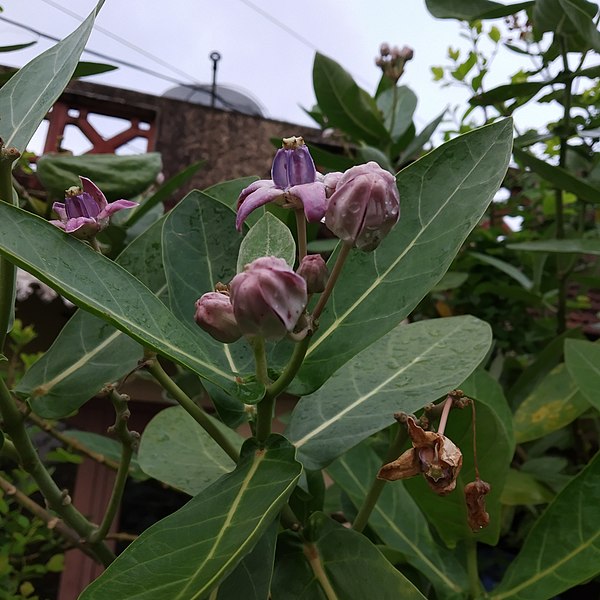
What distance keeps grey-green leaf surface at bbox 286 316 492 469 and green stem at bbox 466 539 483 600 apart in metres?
0.21

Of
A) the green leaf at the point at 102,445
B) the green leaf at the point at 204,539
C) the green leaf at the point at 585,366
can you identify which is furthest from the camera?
the green leaf at the point at 102,445

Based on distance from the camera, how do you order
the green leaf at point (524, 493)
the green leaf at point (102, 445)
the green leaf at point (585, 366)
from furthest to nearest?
the green leaf at point (102, 445), the green leaf at point (524, 493), the green leaf at point (585, 366)

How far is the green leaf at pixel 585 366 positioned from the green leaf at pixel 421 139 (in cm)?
62

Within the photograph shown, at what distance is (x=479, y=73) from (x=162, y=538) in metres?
1.35

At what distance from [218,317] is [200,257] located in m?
0.16

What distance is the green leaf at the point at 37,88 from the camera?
604mm

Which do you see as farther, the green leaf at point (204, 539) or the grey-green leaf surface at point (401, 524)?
the grey-green leaf surface at point (401, 524)

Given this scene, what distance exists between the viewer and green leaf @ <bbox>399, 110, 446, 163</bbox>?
128 cm

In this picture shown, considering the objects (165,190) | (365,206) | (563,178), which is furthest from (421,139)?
(365,206)

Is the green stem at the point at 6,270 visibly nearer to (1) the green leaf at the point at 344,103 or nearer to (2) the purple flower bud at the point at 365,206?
(2) the purple flower bud at the point at 365,206

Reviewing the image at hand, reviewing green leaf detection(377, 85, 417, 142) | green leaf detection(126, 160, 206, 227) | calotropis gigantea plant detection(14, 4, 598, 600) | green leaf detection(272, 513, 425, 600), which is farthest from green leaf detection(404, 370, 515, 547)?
green leaf detection(377, 85, 417, 142)

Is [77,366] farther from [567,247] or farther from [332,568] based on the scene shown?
[567,247]

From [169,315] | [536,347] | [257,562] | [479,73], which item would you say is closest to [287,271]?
[169,315]

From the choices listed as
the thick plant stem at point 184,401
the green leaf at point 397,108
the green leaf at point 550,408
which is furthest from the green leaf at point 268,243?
the green leaf at point 397,108
